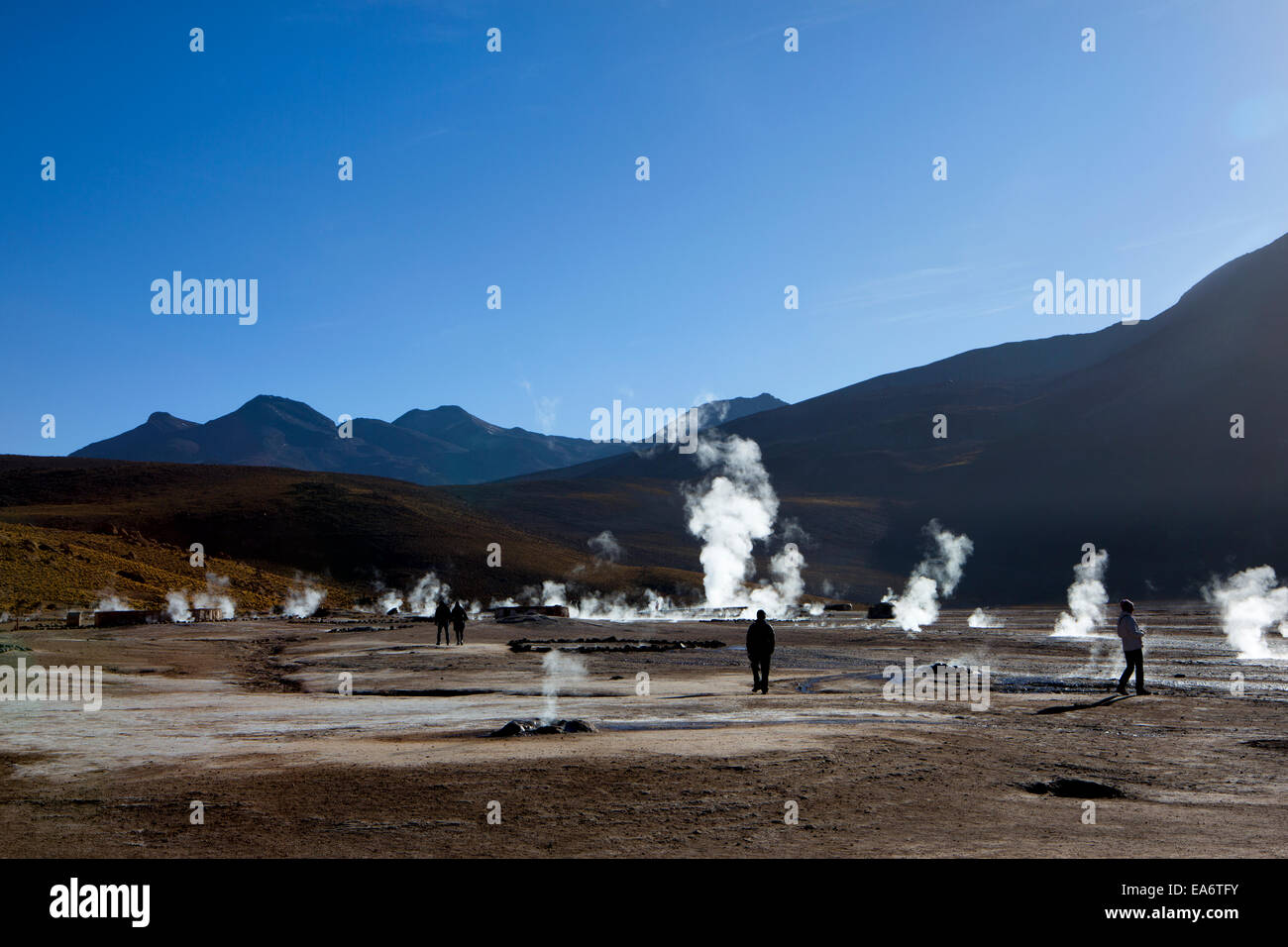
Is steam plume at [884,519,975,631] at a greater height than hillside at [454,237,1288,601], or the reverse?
hillside at [454,237,1288,601]

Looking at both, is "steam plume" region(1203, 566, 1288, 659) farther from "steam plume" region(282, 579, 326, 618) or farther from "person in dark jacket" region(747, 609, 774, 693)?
"steam plume" region(282, 579, 326, 618)

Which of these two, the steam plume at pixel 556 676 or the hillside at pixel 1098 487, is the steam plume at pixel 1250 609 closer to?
A: the hillside at pixel 1098 487

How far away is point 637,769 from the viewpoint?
1084 cm

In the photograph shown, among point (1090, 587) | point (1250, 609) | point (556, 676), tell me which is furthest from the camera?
point (1090, 587)

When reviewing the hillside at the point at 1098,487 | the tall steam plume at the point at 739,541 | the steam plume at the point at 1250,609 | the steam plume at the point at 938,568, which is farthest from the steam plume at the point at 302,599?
the steam plume at the point at 938,568

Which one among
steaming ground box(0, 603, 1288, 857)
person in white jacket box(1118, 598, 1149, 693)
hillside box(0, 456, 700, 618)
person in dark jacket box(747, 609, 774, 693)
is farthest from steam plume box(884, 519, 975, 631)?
steaming ground box(0, 603, 1288, 857)

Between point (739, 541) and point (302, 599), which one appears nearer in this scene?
point (302, 599)

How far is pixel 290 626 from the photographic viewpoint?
52500 mm

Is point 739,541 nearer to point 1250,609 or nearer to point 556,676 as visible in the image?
point 1250,609

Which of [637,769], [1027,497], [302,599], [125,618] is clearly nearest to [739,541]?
[1027,497]

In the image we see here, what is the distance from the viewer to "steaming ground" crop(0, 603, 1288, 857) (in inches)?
314

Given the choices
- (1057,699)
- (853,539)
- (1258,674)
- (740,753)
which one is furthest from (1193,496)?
(740,753)
